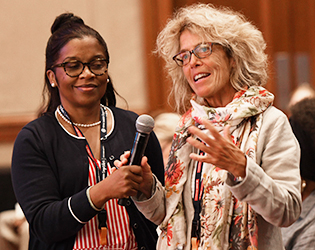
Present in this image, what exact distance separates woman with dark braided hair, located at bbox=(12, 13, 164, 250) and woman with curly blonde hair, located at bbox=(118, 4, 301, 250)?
0.36 ft

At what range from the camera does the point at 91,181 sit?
4.91ft

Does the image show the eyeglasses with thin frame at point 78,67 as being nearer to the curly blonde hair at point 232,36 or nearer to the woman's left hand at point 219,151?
the curly blonde hair at point 232,36

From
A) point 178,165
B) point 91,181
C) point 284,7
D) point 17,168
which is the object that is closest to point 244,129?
point 178,165

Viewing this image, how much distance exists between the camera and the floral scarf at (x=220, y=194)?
1.38 metres

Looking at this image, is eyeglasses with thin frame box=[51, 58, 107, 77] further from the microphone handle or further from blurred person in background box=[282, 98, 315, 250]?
blurred person in background box=[282, 98, 315, 250]

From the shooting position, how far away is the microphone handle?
1.33 meters

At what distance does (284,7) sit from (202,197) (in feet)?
12.2

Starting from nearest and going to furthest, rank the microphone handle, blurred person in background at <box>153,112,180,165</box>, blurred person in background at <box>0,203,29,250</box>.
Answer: the microphone handle < blurred person in background at <box>0,203,29,250</box> < blurred person in background at <box>153,112,180,165</box>

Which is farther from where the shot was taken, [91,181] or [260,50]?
[260,50]

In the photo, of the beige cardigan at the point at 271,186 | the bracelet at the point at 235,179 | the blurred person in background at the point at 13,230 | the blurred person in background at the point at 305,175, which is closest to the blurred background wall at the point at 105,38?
the blurred person in background at the point at 13,230

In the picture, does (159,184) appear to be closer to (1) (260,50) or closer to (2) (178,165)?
(2) (178,165)

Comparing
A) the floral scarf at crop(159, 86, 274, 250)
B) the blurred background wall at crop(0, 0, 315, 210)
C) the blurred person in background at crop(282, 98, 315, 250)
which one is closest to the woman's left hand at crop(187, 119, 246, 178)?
the floral scarf at crop(159, 86, 274, 250)

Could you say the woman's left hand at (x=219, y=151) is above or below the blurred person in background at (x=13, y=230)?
above

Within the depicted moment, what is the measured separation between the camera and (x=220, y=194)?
1.42 metres
